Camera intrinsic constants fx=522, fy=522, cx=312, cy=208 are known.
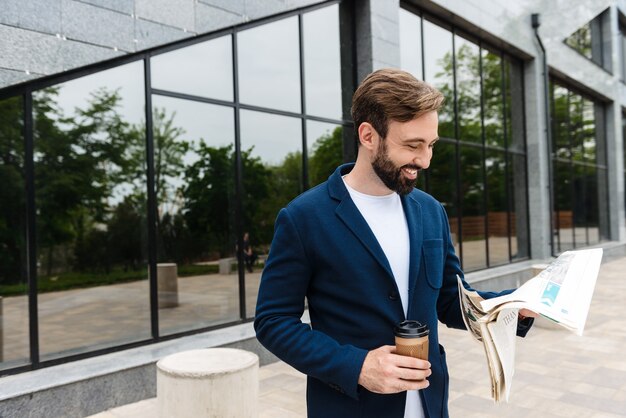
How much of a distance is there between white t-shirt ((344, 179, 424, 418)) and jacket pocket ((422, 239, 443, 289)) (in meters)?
0.06

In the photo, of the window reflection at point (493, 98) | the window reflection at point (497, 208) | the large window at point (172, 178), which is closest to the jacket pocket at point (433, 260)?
the large window at point (172, 178)

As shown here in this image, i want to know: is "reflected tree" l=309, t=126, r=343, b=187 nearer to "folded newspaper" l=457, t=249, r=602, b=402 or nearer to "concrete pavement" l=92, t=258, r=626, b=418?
"concrete pavement" l=92, t=258, r=626, b=418

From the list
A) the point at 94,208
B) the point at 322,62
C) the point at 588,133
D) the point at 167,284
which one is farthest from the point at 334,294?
the point at 588,133

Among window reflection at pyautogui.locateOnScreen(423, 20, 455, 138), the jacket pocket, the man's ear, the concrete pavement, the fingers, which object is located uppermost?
window reflection at pyautogui.locateOnScreen(423, 20, 455, 138)

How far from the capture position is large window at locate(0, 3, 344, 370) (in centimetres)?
727

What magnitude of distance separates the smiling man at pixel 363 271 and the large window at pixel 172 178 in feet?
16.1

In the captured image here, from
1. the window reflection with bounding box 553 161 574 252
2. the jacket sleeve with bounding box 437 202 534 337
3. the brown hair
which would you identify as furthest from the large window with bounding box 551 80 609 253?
the brown hair

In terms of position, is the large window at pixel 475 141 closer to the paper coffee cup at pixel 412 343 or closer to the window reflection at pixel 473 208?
the window reflection at pixel 473 208

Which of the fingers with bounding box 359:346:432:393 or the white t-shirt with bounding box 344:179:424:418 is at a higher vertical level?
the white t-shirt with bounding box 344:179:424:418

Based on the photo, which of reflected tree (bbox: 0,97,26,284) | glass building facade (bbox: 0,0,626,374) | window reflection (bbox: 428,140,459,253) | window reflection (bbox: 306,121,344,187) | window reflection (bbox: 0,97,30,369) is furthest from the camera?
window reflection (bbox: 428,140,459,253)

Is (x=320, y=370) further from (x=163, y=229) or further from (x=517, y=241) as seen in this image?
(x=517, y=241)

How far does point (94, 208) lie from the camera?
32.7ft

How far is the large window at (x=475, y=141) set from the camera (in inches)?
450

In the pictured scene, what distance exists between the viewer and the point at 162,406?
146 inches
